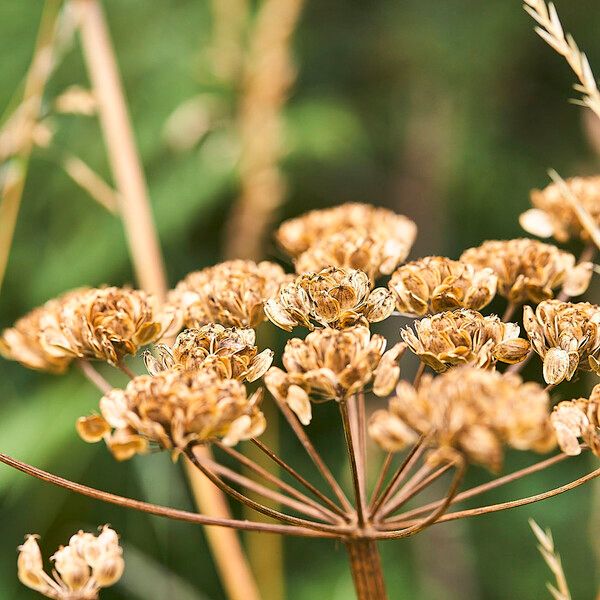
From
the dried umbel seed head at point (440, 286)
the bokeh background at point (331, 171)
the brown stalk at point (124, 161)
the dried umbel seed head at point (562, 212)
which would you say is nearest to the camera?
the dried umbel seed head at point (440, 286)

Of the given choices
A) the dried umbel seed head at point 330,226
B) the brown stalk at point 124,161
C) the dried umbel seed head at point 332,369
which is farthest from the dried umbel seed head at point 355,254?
the brown stalk at point 124,161

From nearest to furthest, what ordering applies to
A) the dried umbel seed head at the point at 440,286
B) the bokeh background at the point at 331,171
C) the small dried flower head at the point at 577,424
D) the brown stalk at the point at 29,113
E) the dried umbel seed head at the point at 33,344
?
the small dried flower head at the point at 577,424, the dried umbel seed head at the point at 440,286, the dried umbel seed head at the point at 33,344, the brown stalk at the point at 29,113, the bokeh background at the point at 331,171

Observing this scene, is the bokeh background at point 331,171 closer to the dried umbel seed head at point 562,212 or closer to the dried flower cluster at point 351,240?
the dried flower cluster at point 351,240

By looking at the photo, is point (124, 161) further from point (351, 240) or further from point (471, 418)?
point (471, 418)

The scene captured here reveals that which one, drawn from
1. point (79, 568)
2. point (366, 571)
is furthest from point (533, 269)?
point (79, 568)

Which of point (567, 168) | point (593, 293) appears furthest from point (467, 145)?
point (593, 293)

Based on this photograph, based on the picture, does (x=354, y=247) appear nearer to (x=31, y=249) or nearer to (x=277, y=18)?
(x=277, y=18)

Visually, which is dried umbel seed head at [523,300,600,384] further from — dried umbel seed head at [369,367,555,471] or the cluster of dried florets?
the cluster of dried florets
